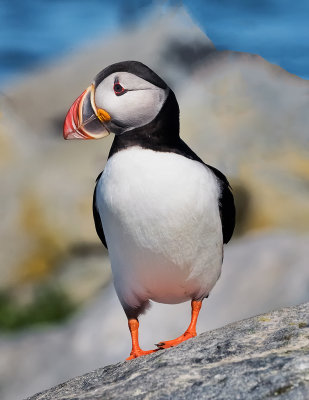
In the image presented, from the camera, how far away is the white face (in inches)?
167

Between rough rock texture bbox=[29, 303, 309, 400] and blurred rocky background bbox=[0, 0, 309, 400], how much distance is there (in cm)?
556

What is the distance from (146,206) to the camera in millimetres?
4125

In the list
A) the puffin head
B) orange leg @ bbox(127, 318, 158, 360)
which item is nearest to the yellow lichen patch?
orange leg @ bbox(127, 318, 158, 360)

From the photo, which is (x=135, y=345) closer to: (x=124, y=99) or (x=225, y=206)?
(x=225, y=206)

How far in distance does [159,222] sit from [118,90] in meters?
0.81

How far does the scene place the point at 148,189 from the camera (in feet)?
13.5

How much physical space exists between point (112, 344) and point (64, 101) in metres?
4.70

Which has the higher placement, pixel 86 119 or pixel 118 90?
pixel 118 90

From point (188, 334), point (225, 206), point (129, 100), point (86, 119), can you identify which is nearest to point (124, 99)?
point (129, 100)

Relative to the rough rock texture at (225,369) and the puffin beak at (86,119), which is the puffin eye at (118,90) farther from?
the rough rock texture at (225,369)

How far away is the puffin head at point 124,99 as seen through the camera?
167 inches

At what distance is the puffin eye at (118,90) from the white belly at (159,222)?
13.1 inches

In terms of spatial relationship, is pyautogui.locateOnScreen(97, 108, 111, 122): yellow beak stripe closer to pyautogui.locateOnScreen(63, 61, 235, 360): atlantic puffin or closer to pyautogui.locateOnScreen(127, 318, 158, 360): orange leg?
pyautogui.locateOnScreen(63, 61, 235, 360): atlantic puffin

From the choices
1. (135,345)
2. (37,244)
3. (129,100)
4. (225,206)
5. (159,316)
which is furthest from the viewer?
(37,244)
